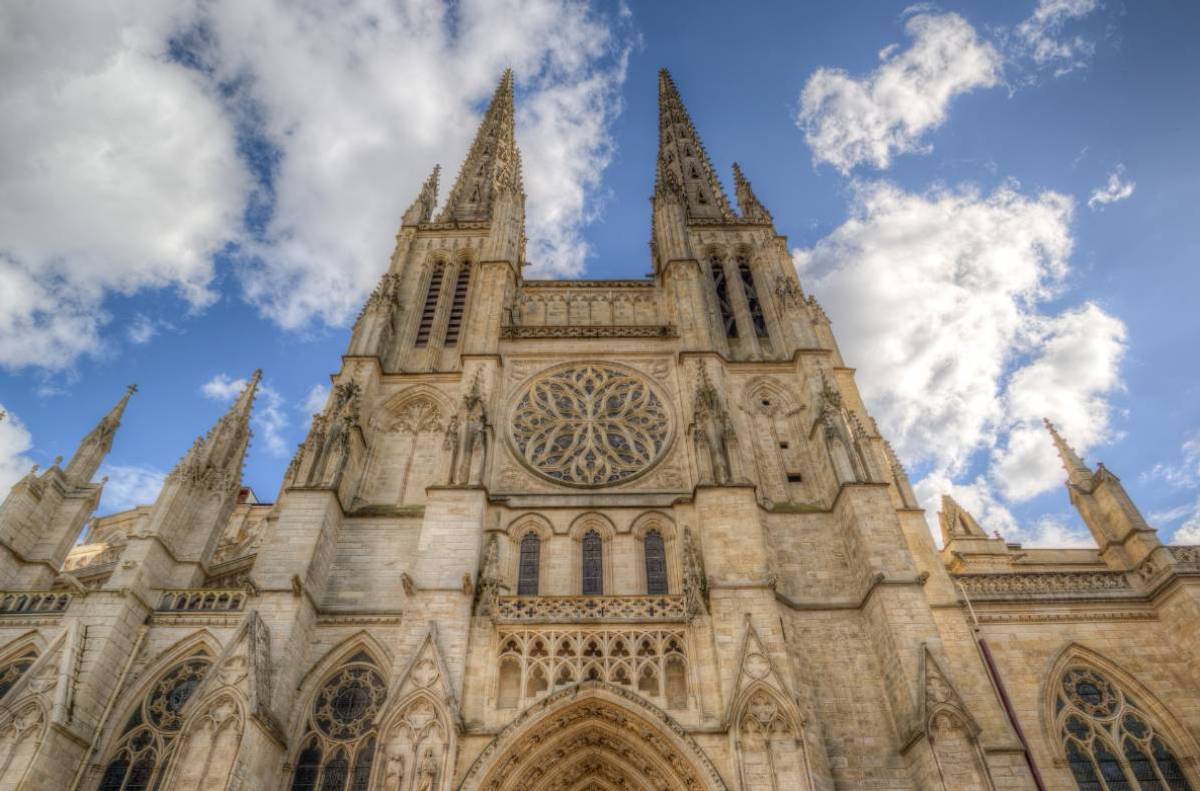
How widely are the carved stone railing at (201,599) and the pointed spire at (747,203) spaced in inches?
743

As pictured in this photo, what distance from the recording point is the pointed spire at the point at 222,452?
634 inches

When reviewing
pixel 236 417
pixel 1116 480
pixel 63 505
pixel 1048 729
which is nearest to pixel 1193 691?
pixel 1048 729

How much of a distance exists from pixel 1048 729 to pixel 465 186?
2515cm

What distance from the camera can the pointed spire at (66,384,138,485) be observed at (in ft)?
55.2

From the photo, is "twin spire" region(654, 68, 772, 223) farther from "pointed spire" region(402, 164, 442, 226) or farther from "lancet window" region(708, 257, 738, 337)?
"pointed spire" region(402, 164, 442, 226)

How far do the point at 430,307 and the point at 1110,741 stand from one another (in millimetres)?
19009

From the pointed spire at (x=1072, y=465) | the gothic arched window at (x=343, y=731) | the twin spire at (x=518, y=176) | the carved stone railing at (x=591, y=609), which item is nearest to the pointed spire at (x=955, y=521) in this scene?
the pointed spire at (x=1072, y=465)

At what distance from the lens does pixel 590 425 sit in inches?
674

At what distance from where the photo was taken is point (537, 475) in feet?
52.5

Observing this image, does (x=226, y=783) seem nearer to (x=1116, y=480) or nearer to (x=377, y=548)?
(x=377, y=548)

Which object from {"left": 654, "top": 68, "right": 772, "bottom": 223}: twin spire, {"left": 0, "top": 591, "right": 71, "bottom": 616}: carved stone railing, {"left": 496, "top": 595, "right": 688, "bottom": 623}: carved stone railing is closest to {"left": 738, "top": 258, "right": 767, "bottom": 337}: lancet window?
{"left": 654, "top": 68, "right": 772, "bottom": 223}: twin spire

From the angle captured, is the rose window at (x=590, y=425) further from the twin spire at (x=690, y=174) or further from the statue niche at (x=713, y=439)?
the twin spire at (x=690, y=174)

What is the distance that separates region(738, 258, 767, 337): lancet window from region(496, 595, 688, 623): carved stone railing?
980 cm

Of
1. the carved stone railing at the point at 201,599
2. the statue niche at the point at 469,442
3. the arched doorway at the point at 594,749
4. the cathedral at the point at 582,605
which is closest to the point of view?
the arched doorway at the point at 594,749
